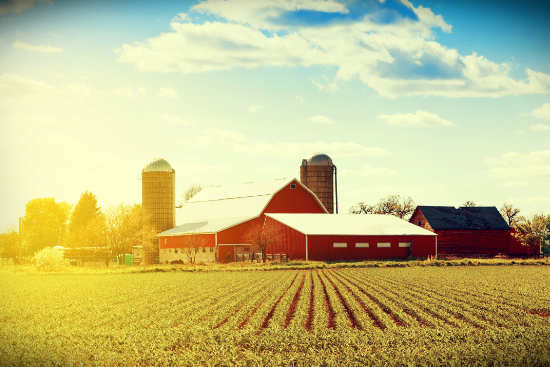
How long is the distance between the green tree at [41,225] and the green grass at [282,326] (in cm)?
5738

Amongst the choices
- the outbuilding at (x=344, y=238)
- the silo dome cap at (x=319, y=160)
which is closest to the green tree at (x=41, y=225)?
the silo dome cap at (x=319, y=160)

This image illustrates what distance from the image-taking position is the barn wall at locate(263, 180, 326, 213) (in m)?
56.8

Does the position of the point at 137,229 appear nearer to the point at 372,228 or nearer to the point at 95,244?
the point at 95,244

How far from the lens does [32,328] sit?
16.4 metres

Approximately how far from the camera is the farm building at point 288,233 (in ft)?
162

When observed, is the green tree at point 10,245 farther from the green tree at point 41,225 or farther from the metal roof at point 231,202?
the metal roof at point 231,202

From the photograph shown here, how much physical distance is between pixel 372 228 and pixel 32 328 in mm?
38677

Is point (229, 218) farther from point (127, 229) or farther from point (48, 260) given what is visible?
point (48, 260)

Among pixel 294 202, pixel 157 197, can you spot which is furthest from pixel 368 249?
pixel 157 197

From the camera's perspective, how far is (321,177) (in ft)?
219

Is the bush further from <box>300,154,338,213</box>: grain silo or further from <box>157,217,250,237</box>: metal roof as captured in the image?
<box>300,154,338,213</box>: grain silo

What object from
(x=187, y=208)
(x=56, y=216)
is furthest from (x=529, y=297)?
(x=56, y=216)

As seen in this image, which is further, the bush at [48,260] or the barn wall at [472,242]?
the barn wall at [472,242]

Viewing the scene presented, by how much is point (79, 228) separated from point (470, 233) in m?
44.1
